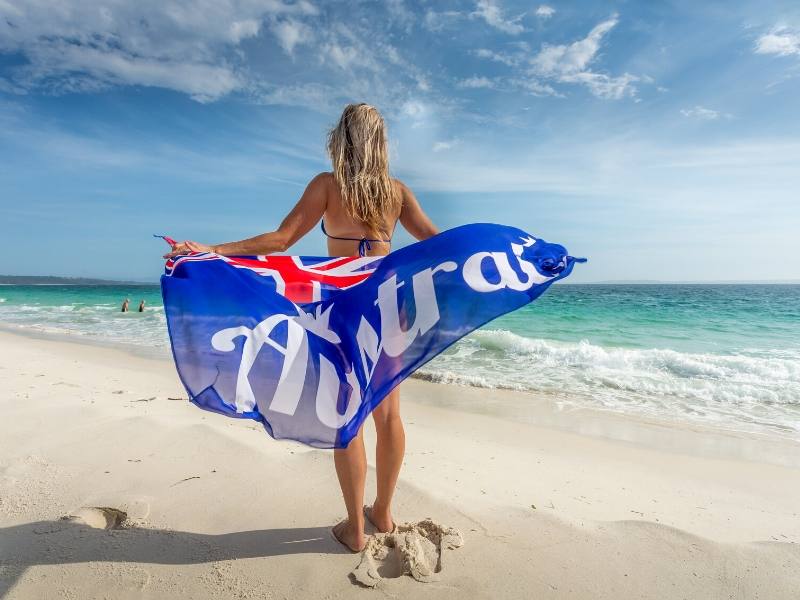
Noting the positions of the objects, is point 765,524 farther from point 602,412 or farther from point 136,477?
point 136,477

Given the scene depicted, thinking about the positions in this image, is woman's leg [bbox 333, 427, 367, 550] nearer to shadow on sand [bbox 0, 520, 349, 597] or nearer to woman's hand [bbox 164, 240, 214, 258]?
shadow on sand [bbox 0, 520, 349, 597]

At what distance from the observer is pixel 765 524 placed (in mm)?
3104

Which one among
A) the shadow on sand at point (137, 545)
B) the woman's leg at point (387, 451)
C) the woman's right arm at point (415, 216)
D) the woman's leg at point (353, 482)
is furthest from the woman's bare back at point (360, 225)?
the shadow on sand at point (137, 545)

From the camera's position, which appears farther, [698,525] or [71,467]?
[71,467]

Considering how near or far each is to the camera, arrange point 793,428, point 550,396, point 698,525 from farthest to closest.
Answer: point 550,396, point 793,428, point 698,525

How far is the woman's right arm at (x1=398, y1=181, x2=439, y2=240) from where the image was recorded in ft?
8.45

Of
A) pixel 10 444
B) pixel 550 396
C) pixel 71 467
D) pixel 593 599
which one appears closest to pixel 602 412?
pixel 550 396

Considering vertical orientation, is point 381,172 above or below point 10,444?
above

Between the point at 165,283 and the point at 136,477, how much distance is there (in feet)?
4.90

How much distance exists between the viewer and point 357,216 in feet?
7.97

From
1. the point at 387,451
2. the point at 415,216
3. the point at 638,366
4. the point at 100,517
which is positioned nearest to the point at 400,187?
the point at 415,216

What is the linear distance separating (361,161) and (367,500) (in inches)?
74.5

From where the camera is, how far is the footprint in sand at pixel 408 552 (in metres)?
2.11

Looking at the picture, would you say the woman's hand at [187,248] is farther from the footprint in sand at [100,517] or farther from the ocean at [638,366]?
the ocean at [638,366]
